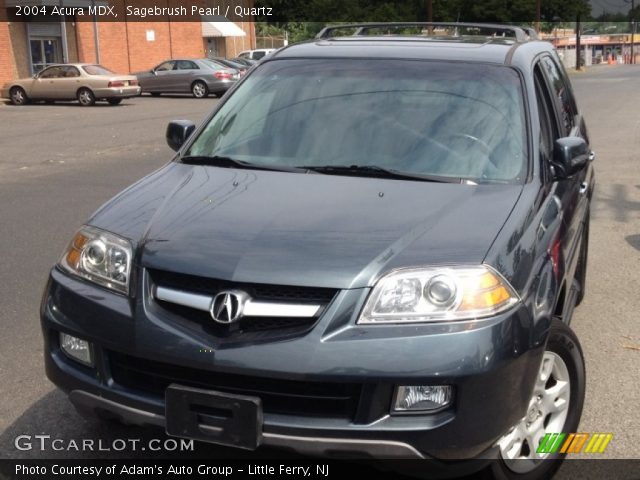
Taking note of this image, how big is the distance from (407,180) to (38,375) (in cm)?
225

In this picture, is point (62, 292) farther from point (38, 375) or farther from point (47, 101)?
point (47, 101)

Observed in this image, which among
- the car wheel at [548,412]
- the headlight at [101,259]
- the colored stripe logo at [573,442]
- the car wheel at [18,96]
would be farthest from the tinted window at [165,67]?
the car wheel at [548,412]

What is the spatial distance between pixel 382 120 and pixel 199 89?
29101 mm

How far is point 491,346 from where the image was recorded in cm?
288

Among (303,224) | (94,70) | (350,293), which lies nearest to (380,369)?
(350,293)

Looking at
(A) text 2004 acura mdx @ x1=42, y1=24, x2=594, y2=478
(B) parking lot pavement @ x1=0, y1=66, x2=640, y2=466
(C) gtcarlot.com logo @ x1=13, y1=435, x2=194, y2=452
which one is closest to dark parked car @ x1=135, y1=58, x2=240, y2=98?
(B) parking lot pavement @ x1=0, y1=66, x2=640, y2=466

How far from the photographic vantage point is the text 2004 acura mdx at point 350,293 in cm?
286

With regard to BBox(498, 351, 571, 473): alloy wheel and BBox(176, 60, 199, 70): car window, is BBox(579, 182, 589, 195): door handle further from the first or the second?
BBox(176, 60, 199, 70): car window

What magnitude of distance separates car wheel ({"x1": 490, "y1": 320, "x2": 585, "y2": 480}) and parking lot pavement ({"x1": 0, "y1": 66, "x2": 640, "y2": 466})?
0.41 m

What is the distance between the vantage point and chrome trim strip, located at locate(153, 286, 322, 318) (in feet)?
9.54

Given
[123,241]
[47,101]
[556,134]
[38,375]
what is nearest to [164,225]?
[123,241]

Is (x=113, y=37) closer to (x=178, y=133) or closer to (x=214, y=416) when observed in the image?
(x=178, y=133)

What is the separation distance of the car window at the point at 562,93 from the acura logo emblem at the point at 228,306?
2.64 metres

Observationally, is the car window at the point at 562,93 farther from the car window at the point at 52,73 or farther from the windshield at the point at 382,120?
the car window at the point at 52,73
